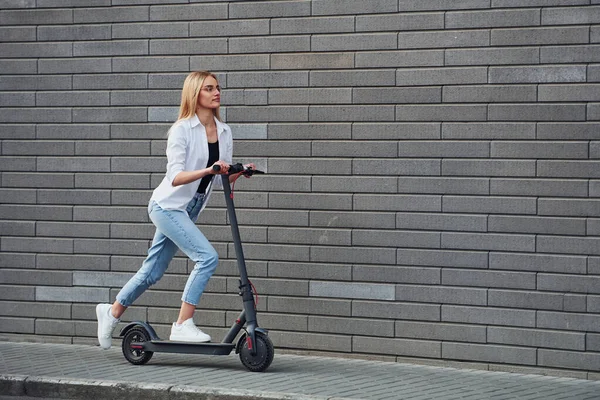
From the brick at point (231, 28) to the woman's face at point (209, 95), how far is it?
878 mm

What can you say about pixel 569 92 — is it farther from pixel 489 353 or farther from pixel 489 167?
pixel 489 353

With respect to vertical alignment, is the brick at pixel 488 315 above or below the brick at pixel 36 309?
above

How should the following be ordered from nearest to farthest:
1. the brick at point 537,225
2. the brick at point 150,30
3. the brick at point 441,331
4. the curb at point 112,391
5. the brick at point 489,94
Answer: the curb at point 112,391 → the brick at point 537,225 → the brick at point 489,94 → the brick at point 441,331 → the brick at point 150,30

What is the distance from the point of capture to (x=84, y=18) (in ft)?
29.8

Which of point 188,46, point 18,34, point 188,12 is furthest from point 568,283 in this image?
point 18,34

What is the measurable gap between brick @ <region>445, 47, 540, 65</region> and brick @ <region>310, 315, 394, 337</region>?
6.23 feet

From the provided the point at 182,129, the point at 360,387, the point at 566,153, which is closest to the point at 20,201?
the point at 182,129

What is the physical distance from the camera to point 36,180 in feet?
30.2

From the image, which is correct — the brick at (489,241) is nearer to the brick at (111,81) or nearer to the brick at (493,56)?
the brick at (493,56)

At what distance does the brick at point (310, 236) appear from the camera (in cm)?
841

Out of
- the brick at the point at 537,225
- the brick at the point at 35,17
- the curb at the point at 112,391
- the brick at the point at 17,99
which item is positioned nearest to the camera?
the curb at the point at 112,391

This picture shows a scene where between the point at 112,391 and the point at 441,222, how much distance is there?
99.6 inches

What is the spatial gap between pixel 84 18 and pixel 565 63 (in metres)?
3.71

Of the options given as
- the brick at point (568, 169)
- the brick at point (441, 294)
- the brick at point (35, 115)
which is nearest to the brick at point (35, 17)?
the brick at point (35, 115)
